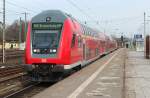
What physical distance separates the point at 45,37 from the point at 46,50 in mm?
673

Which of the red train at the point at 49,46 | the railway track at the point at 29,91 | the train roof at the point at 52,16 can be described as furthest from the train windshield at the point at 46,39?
the railway track at the point at 29,91

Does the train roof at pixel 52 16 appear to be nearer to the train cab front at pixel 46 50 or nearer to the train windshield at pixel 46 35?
the train cab front at pixel 46 50

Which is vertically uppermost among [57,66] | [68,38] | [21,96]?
[68,38]

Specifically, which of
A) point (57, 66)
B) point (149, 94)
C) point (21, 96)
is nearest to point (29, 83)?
point (57, 66)

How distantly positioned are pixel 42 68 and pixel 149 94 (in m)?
6.17

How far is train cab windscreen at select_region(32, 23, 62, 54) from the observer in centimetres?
1781

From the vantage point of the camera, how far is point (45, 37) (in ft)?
59.3

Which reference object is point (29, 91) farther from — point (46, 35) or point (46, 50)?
point (46, 35)

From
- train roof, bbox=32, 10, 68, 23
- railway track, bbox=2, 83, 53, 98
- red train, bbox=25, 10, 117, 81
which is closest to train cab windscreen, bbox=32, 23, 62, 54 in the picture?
red train, bbox=25, 10, 117, 81

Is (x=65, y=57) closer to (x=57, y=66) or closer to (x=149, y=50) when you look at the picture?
(x=57, y=66)

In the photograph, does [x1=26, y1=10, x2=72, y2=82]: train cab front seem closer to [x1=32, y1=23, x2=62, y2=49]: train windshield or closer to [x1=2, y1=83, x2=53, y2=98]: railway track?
[x1=32, y1=23, x2=62, y2=49]: train windshield

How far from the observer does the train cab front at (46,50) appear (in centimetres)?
1758

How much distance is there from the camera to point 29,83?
19.5 metres

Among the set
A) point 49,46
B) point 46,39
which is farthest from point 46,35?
point 49,46
